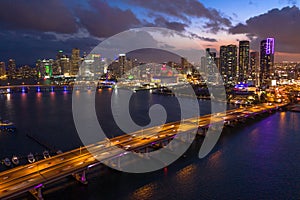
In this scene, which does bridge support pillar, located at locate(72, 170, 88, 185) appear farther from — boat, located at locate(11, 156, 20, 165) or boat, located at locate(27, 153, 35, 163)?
boat, located at locate(11, 156, 20, 165)

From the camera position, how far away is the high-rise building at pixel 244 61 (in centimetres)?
6386

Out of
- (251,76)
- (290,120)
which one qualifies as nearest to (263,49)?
(251,76)

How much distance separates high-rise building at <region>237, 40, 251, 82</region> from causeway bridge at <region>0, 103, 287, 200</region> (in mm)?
55914

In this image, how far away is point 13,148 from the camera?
33.3 feet

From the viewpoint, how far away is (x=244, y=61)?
65.9 metres

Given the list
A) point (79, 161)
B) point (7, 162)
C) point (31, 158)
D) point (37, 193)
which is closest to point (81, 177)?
point (79, 161)

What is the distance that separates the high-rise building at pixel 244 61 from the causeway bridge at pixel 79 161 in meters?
55.9

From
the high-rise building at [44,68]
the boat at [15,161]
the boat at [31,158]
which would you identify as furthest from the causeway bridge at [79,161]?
the high-rise building at [44,68]

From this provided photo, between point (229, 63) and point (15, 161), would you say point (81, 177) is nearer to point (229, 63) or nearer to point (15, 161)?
point (15, 161)

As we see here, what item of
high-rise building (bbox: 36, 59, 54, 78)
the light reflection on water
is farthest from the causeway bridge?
high-rise building (bbox: 36, 59, 54, 78)

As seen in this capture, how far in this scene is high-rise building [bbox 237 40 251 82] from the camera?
210 ft

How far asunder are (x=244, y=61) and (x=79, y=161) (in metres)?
65.4

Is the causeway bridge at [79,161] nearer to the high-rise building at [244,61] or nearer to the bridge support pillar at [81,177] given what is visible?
the bridge support pillar at [81,177]

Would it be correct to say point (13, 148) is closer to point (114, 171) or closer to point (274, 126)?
point (114, 171)
